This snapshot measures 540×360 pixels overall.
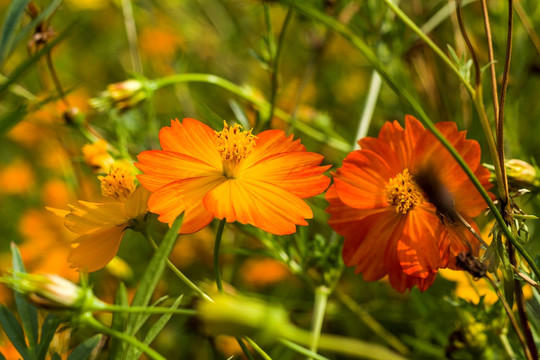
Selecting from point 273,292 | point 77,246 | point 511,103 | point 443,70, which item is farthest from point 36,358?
point 443,70

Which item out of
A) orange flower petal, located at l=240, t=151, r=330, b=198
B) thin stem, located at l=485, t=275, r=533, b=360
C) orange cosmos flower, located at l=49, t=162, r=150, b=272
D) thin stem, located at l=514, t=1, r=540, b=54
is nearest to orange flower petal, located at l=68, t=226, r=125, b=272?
orange cosmos flower, located at l=49, t=162, r=150, b=272

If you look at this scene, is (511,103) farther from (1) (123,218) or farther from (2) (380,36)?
(1) (123,218)

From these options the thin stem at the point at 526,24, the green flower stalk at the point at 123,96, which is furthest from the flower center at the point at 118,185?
the thin stem at the point at 526,24

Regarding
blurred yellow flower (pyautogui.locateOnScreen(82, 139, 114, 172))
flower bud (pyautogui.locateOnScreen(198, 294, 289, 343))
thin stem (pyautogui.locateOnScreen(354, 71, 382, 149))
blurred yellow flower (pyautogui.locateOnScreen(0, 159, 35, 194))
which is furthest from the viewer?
blurred yellow flower (pyautogui.locateOnScreen(0, 159, 35, 194))

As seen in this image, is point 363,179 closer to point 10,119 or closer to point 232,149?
point 232,149

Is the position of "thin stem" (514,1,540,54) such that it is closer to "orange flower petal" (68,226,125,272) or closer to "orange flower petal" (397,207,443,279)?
"orange flower petal" (397,207,443,279)

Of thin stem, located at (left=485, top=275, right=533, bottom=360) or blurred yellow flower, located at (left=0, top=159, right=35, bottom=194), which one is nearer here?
thin stem, located at (left=485, top=275, right=533, bottom=360)
